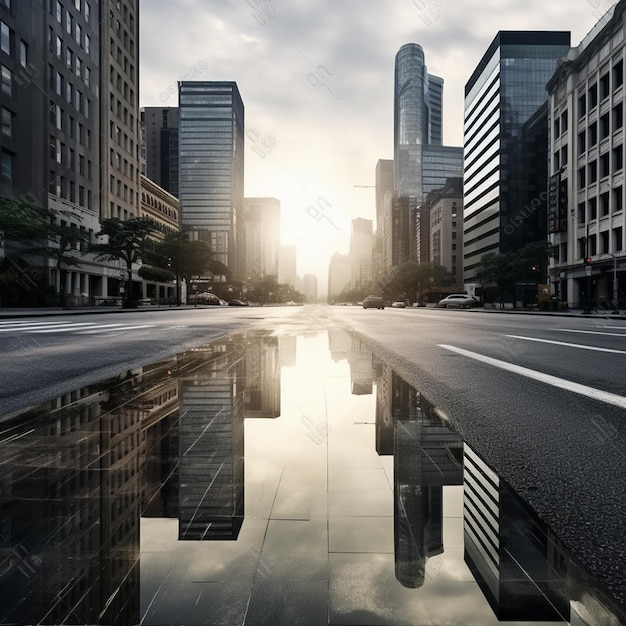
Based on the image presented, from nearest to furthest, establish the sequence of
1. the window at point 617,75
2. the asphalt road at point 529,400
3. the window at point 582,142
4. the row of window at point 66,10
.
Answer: the asphalt road at point 529,400 < the window at point 617,75 < the row of window at point 66,10 < the window at point 582,142

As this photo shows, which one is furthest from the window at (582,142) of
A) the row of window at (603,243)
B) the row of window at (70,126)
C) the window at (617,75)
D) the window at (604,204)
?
the row of window at (70,126)

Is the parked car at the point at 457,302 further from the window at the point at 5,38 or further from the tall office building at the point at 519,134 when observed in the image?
the window at the point at 5,38

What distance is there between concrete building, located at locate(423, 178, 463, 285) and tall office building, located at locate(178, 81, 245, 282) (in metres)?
62.7

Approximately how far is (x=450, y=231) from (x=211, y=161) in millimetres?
74860

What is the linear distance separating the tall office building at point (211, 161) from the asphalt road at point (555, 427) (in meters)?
142

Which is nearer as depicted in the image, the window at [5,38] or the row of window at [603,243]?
Result: the window at [5,38]

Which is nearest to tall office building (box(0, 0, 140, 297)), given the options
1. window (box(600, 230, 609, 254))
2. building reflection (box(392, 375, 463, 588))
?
building reflection (box(392, 375, 463, 588))

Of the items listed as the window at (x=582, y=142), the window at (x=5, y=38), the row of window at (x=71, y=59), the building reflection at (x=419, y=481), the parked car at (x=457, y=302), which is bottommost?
the building reflection at (x=419, y=481)

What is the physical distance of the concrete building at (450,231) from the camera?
134 meters

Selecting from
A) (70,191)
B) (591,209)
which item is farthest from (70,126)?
(591,209)

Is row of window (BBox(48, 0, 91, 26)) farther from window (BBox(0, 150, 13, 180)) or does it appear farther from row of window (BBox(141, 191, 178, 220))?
row of window (BBox(141, 191, 178, 220))

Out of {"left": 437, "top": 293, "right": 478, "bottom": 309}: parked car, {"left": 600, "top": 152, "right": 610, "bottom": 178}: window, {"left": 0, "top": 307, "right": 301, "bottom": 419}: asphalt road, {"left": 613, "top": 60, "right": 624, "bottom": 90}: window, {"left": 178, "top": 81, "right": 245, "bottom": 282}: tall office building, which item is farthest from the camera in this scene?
{"left": 178, "top": 81, "right": 245, "bottom": 282}: tall office building

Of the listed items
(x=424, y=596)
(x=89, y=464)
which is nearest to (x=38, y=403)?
(x=89, y=464)

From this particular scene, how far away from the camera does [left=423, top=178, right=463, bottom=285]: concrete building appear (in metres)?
134
